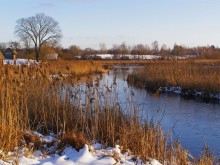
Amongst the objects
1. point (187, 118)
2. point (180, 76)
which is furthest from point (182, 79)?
point (187, 118)

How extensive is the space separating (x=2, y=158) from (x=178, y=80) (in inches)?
640

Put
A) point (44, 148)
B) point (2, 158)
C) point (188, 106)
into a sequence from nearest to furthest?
point (2, 158) < point (44, 148) < point (188, 106)

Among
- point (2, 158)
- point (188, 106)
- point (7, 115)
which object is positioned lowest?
point (188, 106)

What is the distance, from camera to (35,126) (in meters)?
6.62

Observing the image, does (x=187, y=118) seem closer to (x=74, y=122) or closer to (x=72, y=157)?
(x=74, y=122)

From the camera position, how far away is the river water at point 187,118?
793 centimetres

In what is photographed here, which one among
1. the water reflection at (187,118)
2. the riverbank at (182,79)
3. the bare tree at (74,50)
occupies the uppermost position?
the bare tree at (74,50)

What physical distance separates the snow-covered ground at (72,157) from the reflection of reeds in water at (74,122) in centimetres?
18

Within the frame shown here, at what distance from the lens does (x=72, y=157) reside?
15.9 ft

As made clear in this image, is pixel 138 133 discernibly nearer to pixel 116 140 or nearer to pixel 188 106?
pixel 116 140

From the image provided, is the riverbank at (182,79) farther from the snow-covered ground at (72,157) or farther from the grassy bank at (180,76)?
the snow-covered ground at (72,157)

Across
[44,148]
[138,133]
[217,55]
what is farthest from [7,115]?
[217,55]

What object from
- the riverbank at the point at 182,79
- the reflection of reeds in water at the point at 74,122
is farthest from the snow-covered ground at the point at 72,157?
the riverbank at the point at 182,79

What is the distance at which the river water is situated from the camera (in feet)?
26.0
